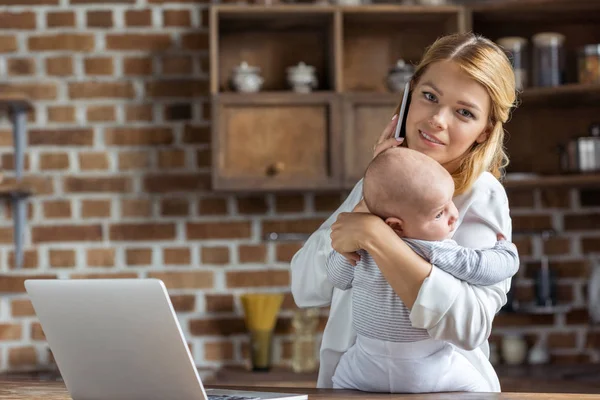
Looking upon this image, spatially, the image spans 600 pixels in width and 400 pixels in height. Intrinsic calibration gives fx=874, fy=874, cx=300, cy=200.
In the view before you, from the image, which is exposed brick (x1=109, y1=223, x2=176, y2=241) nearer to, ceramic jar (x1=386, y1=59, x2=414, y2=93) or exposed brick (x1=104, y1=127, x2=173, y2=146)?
exposed brick (x1=104, y1=127, x2=173, y2=146)

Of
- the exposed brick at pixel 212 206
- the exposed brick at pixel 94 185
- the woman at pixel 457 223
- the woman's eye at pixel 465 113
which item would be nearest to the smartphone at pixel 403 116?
the woman at pixel 457 223

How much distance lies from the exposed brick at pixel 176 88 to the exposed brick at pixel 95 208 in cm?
45

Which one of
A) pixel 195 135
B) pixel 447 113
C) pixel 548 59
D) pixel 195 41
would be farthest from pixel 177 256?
pixel 447 113

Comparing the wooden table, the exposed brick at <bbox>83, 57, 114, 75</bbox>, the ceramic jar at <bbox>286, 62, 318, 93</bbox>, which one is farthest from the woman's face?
the exposed brick at <bbox>83, 57, 114, 75</bbox>

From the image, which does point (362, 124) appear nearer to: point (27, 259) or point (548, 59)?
point (548, 59)

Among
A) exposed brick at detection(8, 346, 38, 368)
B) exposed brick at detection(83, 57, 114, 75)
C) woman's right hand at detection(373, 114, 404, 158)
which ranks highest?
exposed brick at detection(83, 57, 114, 75)

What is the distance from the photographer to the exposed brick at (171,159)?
333cm

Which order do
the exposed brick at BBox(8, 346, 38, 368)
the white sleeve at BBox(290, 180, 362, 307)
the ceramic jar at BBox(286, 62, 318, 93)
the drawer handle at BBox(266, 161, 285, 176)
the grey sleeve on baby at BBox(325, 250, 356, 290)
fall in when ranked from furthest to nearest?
the exposed brick at BBox(8, 346, 38, 368) < the ceramic jar at BBox(286, 62, 318, 93) < the drawer handle at BBox(266, 161, 285, 176) < the white sleeve at BBox(290, 180, 362, 307) < the grey sleeve on baby at BBox(325, 250, 356, 290)

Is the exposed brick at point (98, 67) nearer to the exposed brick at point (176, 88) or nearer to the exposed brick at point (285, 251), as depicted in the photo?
the exposed brick at point (176, 88)

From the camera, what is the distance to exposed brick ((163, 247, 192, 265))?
3312 mm

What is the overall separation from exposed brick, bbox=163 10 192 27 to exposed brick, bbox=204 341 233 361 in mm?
1225

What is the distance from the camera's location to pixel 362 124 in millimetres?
3123

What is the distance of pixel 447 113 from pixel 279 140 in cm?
152

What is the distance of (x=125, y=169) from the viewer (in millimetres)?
3322
